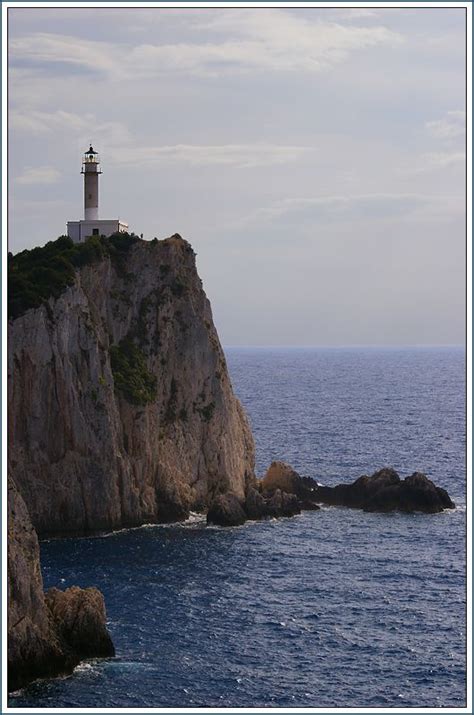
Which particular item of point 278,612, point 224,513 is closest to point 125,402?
point 224,513

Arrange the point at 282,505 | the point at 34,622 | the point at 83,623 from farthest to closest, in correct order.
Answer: the point at 282,505 < the point at 83,623 < the point at 34,622

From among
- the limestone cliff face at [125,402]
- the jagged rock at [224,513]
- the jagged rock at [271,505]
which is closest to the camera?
the limestone cliff face at [125,402]

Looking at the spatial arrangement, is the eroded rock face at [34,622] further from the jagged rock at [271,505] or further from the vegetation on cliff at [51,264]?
the jagged rock at [271,505]

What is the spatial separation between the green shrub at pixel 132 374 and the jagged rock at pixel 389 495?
19685 mm

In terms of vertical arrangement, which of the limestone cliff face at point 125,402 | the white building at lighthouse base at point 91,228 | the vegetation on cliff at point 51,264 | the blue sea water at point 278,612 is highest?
the white building at lighthouse base at point 91,228

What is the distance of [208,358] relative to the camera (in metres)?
104

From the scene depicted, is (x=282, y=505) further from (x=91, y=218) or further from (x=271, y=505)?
(x=91, y=218)

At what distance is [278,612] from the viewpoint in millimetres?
69375

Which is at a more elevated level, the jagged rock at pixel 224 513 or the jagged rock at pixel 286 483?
the jagged rock at pixel 286 483

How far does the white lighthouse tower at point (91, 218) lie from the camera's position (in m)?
104

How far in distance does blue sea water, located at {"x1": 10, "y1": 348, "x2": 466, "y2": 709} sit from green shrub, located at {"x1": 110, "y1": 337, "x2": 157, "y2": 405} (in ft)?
37.3

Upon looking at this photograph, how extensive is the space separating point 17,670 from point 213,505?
38716 millimetres

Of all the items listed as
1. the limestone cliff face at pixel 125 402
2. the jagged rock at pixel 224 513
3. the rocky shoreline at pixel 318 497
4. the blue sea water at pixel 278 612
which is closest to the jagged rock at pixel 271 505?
the rocky shoreline at pixel 318 497

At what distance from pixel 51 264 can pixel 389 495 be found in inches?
1395
